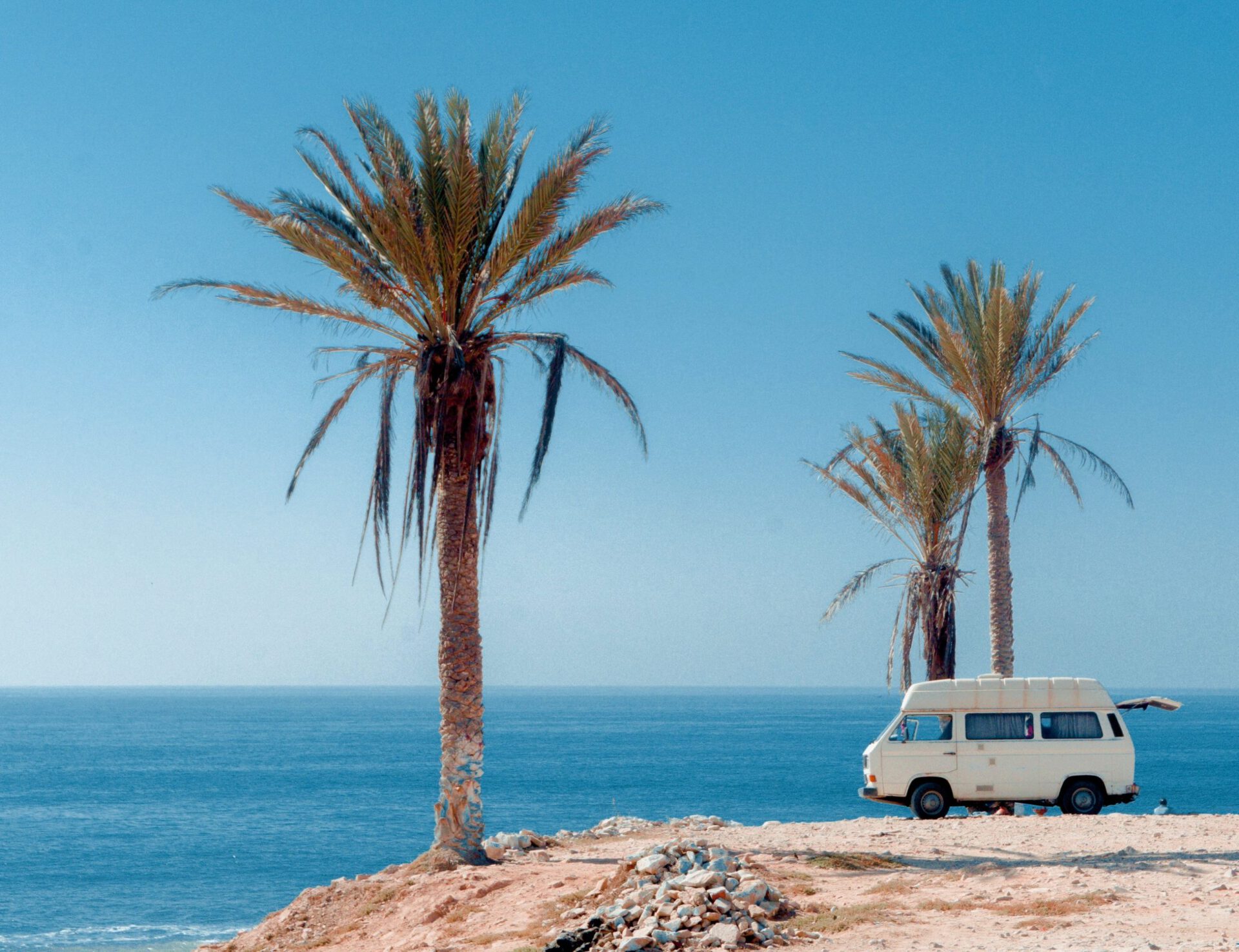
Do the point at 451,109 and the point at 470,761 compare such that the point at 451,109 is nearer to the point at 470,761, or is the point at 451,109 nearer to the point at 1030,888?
the point at 470,761

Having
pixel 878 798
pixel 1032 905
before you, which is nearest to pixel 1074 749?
pixel 878 798

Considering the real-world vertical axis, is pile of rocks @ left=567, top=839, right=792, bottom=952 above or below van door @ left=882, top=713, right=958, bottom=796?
below

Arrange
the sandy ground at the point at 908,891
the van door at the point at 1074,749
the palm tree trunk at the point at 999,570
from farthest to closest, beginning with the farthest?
the palm tree trunk at the point at 999,570, the van door at the point at 1074,749, the sandy ground at the point at 908,891

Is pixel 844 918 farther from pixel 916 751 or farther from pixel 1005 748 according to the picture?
pixel 1005 748

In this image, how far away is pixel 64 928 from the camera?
39.1 meters

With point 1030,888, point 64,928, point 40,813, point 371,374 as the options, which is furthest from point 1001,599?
point 40,813

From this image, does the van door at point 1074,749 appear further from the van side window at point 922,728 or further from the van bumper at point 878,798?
the van bumper at point 878,798

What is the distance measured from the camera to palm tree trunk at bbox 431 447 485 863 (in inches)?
643

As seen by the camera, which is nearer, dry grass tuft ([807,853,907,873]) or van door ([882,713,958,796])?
dry grass tuft ([807,853,907,873])

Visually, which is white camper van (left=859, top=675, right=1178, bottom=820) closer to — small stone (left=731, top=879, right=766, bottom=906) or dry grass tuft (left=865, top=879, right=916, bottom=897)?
dry grass tuft (left=865, top=879, right=916, bottom=897)

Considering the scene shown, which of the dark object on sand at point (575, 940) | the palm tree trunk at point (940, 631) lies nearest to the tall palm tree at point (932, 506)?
the palm tree trunk at point (940, 631)

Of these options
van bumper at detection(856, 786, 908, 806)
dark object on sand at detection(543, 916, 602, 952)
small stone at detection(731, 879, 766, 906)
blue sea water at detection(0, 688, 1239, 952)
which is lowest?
blue sea water at detection(0, 688, 1239, 952)

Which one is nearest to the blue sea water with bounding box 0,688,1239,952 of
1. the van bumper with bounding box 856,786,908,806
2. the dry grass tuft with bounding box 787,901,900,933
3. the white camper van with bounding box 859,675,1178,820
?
the van bumper with bounding box 856,786,908,806

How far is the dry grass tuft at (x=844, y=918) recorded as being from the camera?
11.0 metres
